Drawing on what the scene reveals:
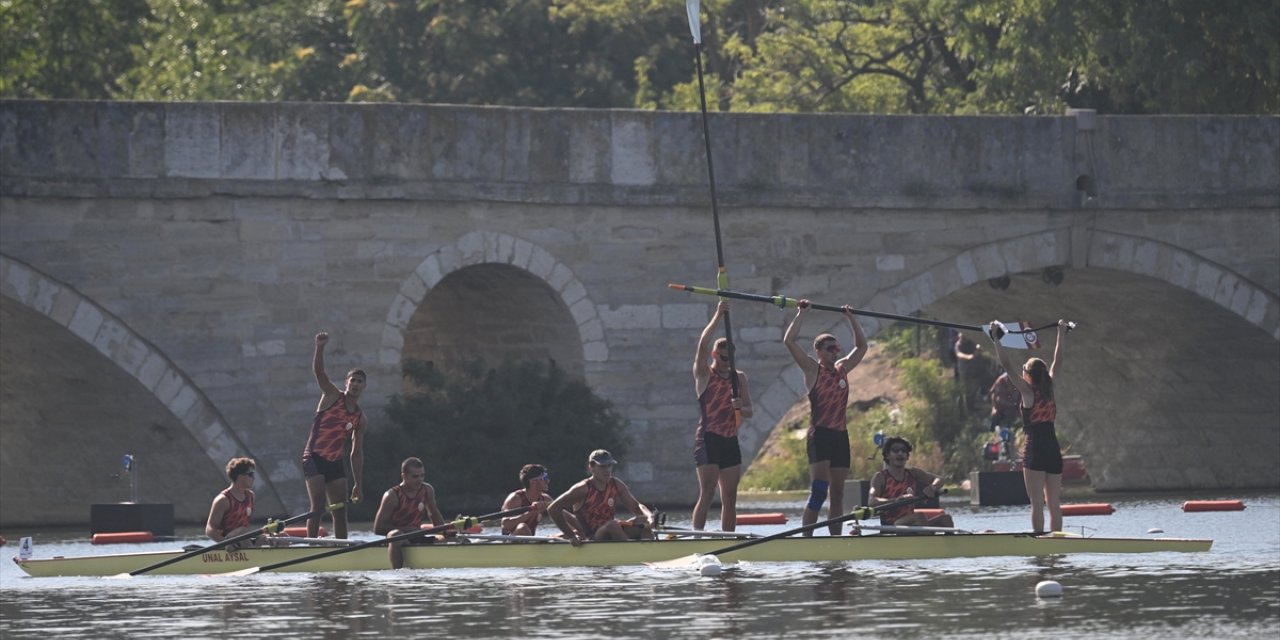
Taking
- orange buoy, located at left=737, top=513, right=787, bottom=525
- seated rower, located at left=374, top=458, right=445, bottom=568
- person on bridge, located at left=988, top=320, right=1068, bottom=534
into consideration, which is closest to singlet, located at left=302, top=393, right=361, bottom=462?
seated rower, located at left=374, top=458, right=445, bottom=568

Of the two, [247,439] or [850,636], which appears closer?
[850,636]

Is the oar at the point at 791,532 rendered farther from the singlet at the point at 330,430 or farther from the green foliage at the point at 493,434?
the green foliage at the point at 493,434

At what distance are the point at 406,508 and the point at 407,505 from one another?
2 cm

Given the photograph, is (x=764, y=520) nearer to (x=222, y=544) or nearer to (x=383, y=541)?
(x=383, y=541)

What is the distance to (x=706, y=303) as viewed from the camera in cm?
2572

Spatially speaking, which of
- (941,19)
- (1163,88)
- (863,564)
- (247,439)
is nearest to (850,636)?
(863,564)

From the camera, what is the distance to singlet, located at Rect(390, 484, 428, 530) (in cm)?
1758

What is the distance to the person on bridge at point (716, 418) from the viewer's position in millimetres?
17812

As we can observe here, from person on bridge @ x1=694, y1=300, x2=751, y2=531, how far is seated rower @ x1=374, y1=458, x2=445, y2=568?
1.96m

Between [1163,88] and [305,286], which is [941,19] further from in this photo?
[305,286]

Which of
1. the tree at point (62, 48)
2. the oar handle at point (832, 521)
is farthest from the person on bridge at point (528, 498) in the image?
the tree at point (62, 48)

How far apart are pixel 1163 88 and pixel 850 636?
20.4 metres

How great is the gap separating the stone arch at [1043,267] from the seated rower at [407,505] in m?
8.23

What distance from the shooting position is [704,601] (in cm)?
1388
